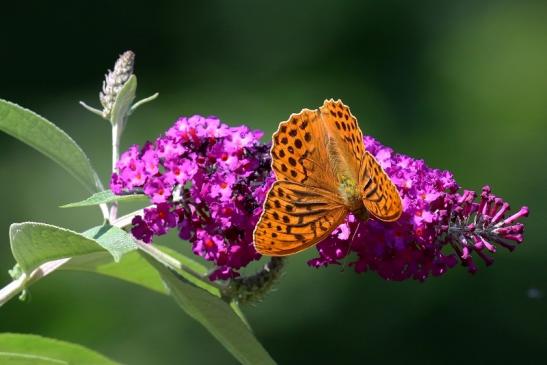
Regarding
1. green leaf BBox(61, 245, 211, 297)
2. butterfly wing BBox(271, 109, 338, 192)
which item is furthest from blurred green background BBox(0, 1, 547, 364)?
butterfly wing BBox(271, 109, 338, 192)

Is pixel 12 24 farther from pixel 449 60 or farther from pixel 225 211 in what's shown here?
pixel 225 211

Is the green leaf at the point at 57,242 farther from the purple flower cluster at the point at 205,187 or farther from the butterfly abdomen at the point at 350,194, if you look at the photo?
the butterfly abdomen at the point at 350,194

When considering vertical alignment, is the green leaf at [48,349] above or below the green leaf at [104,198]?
below

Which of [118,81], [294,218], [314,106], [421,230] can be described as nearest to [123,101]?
[118,81]

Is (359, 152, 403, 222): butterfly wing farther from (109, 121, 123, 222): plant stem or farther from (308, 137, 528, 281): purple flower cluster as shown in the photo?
(109, 121, 123, 222): plant stem

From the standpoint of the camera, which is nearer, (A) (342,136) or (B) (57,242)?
(B) (57,242)

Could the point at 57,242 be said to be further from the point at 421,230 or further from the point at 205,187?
the point at 421,230

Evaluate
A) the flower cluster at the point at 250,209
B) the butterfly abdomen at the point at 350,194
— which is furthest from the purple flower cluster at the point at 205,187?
the butterfly abdomen at the point at 350,194
